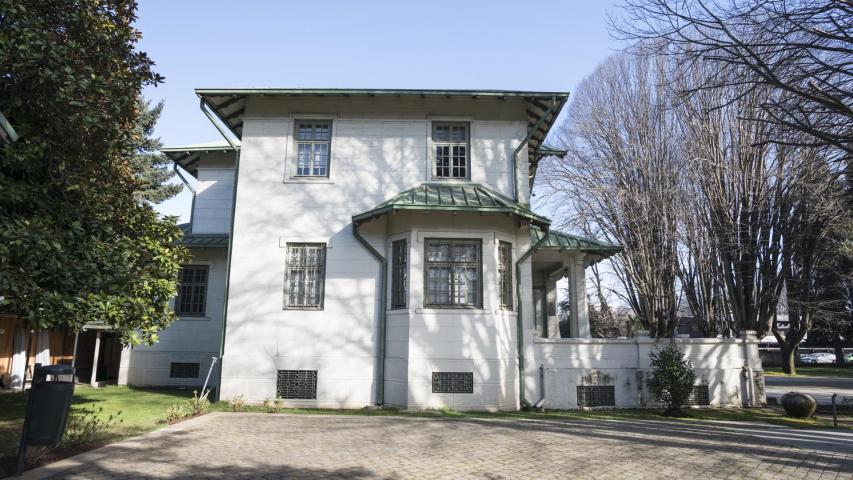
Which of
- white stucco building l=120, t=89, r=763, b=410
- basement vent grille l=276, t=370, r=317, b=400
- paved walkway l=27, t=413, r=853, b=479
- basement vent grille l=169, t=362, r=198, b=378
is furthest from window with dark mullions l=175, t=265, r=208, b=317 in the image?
paved walkway l=27, t=413, r=853, b=479

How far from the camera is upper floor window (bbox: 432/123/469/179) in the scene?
14.6m

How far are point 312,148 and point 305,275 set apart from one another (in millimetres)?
3762

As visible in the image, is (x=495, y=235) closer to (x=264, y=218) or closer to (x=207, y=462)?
(x=264, y=218)

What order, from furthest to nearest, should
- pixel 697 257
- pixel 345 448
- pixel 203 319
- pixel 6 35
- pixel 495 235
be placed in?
1. pixel 697 257
2. pixel 203 319
3. pixel 495 235
4. pixel 345 448
5. pixel 6 35

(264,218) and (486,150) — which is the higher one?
(486,150)

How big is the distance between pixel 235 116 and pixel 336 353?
7746 mm

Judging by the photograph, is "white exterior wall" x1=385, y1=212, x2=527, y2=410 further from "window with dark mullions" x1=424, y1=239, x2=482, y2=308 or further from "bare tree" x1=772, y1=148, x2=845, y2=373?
"bare tree" x1=772, y1=148, x2=845, y2=373

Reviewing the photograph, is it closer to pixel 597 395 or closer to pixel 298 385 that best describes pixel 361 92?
pixel 298 385

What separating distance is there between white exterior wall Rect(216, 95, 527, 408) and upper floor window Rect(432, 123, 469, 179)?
0.29 meters

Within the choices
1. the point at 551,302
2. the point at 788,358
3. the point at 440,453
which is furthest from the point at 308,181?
the point at 788,358

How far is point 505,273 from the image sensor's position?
13641 mm

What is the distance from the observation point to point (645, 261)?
22.2m

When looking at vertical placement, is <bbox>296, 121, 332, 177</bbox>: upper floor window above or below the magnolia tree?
above

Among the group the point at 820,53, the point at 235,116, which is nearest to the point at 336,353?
the point at 235,116
